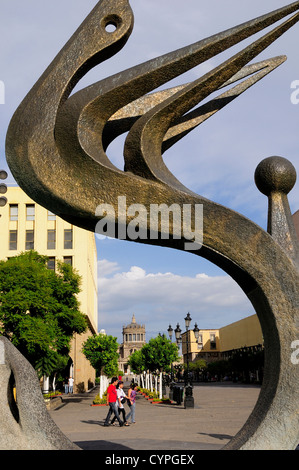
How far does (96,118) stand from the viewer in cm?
586

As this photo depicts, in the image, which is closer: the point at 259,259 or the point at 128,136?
the point at 259,259

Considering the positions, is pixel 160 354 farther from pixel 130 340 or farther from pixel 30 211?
pixel 130 340

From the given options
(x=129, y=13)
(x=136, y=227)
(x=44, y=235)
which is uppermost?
(x=44, y=235)

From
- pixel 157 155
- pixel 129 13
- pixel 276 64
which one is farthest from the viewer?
pixel 276 64

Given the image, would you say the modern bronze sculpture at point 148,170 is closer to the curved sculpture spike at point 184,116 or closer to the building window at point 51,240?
the curved sculpture spike at point 184,116

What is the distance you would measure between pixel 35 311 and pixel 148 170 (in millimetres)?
24201

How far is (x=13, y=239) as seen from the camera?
46.7 m

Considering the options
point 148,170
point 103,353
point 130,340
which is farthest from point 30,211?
point 130,340

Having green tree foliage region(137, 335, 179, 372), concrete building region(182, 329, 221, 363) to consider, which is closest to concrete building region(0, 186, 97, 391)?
green tree foliage region(137, 335, 179, 372)

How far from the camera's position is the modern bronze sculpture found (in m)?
5.50
